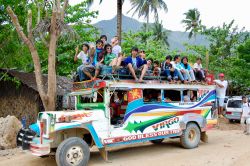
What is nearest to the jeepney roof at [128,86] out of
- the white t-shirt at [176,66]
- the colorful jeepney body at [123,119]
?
the colorful jeepney body at [123,119]

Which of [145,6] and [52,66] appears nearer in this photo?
[52,66]

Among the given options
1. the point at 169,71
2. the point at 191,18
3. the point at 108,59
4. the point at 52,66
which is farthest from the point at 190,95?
the point at 191,18

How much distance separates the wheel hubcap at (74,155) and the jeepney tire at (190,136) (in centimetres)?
381

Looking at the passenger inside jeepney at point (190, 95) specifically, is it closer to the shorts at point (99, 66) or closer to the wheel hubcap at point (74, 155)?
the shorts at point (99, 66)

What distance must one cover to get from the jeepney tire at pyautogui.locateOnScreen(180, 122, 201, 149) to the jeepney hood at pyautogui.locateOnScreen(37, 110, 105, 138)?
11.0ft

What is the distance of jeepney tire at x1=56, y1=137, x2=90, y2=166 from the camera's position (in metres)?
7.84

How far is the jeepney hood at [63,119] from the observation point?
802cm

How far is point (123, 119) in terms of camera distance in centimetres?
930

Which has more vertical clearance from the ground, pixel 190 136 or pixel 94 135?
pixel 94 135

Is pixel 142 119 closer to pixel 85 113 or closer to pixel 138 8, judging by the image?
pixel 85 113

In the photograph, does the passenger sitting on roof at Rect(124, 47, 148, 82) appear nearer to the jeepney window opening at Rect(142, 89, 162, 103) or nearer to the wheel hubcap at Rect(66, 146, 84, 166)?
the jeepney window opening at Rect(142, 89, 162, 103)

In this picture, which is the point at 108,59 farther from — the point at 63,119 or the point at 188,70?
the point at 188,70

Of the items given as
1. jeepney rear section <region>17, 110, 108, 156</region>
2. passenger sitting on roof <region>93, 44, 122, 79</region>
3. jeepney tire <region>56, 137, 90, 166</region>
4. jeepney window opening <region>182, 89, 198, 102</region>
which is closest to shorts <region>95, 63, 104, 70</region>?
passenger sitting on roof <region>93, 44, 122, 79</region>

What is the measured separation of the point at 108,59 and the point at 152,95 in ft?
5.87
